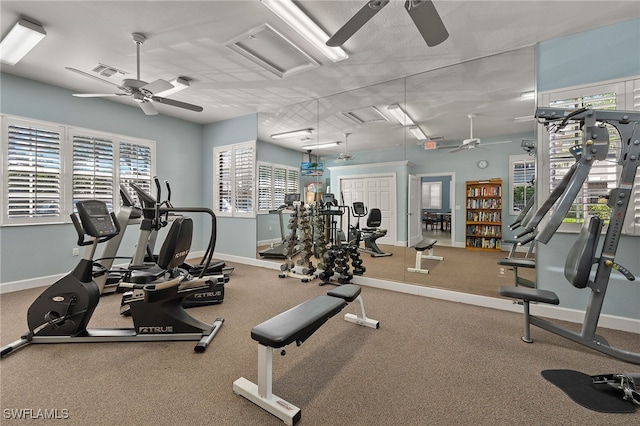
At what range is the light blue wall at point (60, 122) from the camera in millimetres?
3910

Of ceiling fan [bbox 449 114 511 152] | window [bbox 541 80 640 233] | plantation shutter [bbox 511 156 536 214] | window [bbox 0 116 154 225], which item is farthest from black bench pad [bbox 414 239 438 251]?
window [bbox 0 116 154 225]

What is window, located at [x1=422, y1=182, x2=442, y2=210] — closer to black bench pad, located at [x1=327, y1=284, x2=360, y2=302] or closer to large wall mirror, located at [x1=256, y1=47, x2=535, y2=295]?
large wall mirror, located at [x1=256, y1=47, x2=535, y2=295]

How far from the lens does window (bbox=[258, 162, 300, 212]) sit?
5.44m

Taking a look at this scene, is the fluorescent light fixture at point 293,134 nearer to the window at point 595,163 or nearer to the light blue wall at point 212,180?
the light blue wall at point 212,180

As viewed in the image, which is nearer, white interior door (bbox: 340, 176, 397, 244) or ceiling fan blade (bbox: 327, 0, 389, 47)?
ceiling fan blade (bbox: 327, 0, 389, 47)

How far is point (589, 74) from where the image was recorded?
9.66ft

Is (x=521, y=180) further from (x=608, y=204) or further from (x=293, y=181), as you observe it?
(x=293, y=181)

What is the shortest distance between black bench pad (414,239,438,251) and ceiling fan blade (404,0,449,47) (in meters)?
2.74

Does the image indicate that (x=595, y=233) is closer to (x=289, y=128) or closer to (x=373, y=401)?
(x=373, y=401)

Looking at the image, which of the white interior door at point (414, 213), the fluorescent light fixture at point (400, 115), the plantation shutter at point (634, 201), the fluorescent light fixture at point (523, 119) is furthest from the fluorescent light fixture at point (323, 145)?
the plantation shutter at point (634, 201)

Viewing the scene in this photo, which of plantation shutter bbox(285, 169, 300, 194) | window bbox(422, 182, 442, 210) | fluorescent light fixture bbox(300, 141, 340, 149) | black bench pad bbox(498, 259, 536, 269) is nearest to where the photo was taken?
black bench pad bbox(498, 259, 536, 269)

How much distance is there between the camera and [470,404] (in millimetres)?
1747

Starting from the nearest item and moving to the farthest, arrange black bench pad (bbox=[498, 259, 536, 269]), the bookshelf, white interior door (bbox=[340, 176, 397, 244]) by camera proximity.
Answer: black bench pad (bbox=[498, 259, 536, 269]), the bookshelf, white interior door (bbox=[340, 176, 397, 244])

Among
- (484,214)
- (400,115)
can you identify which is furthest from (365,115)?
(484,214)
